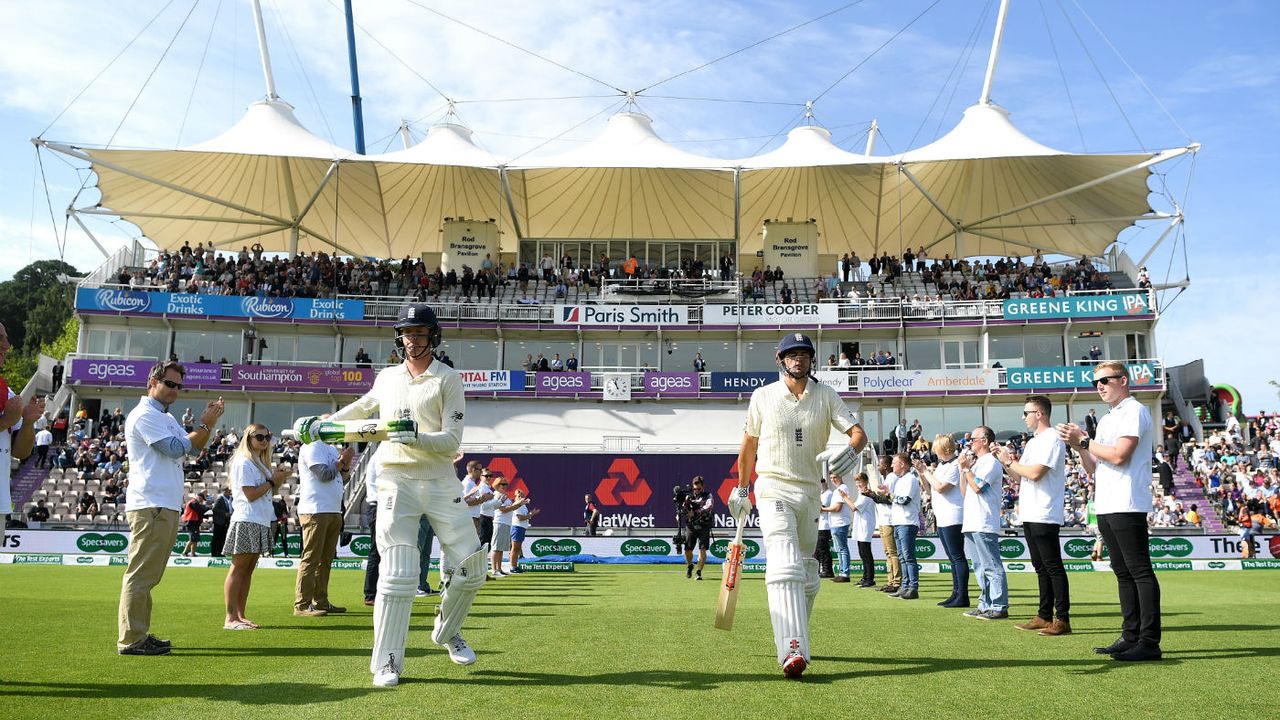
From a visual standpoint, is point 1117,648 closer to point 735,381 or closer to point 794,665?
point 794,665

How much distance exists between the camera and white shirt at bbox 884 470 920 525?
13.3 m

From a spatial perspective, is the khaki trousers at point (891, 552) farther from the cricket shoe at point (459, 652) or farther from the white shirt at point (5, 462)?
the white shirt at point (5, 462)

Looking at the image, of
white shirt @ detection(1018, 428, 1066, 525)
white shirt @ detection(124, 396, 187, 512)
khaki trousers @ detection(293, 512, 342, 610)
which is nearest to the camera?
white shirt @ detection(124, 396, 187, 512)

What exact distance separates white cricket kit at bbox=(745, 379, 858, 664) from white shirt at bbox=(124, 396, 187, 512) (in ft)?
14.4

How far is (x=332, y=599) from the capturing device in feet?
42.6

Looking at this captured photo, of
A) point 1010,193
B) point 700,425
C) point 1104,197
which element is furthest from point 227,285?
point 1104,197

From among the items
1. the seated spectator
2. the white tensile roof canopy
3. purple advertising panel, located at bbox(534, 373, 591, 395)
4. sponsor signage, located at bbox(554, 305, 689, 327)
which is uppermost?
the white tensile roof canopy

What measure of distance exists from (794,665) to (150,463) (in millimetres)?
5064

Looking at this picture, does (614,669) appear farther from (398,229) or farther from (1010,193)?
(398,229)

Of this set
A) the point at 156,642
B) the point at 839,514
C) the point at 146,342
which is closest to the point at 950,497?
the point at 839,514

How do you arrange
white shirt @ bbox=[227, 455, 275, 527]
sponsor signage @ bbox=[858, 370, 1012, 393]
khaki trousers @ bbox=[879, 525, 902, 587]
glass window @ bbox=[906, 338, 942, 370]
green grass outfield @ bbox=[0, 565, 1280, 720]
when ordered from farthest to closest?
1. glass window @ bbox=[906, 338, 942, 370]
2. sponsor signage @ bbox=[858, 370, 1012, 393]
3. khaki trousers @ bbox=[879, 525, 902, 587]
4. white shirt @ bbox=[227, 455, 275, 527]
5. green grass outfield @ bbox=[0, 565, 1280, 720]

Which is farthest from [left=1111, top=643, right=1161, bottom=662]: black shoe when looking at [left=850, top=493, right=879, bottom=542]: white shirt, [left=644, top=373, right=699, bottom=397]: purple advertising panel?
[left=644, top=373, right=699, bottom=397]: purple advertising panel

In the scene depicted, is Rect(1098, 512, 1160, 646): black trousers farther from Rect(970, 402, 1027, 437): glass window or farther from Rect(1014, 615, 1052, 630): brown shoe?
Rect(970, 402, 1027, 437): glass window

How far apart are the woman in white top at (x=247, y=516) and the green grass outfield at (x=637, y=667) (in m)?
0.34
